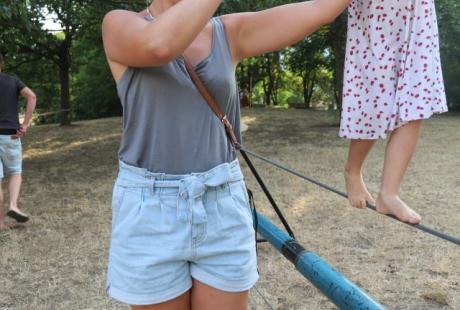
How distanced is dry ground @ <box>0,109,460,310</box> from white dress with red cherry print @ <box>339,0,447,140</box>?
180cm

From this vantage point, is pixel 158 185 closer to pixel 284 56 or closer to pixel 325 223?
pixel 325 223

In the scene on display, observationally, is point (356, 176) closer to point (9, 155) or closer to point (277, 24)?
point (277, 24)

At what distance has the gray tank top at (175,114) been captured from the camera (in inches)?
48.4

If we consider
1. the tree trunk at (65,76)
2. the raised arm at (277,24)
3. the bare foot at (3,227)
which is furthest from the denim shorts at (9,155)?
the tree trunk at (65,76)

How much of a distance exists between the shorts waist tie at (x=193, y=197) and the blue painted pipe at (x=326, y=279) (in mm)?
416

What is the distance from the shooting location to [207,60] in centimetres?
127

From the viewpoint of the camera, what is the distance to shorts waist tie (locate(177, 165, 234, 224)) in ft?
4.12

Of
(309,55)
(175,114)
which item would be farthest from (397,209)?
(309,55)

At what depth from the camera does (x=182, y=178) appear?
1265mm

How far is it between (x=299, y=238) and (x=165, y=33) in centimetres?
319

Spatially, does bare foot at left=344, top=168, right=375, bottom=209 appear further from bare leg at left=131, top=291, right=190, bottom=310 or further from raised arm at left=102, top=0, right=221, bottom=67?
raised arm at left=102, top=0, right=221, bottom=67

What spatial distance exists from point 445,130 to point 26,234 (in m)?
8.15

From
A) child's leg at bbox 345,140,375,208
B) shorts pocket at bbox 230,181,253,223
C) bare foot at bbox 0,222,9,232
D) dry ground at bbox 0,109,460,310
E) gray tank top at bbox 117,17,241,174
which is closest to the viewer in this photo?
gray tank top at bbox 117,17,241,174

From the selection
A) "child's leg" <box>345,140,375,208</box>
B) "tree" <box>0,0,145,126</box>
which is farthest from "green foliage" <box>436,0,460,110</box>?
"child's leg" <box>345,140,375,208</box>
